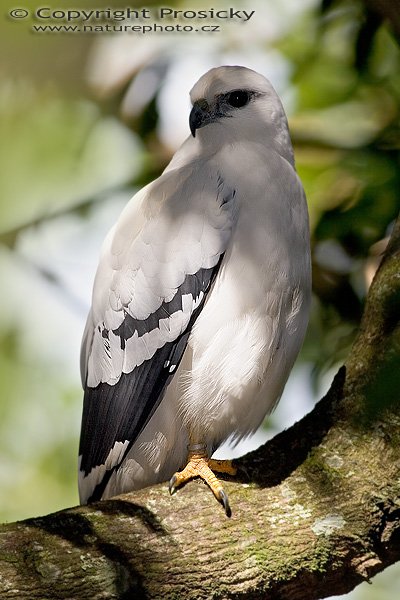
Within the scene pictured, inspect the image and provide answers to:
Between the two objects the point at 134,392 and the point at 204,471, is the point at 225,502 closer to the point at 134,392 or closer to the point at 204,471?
the point at 204,471

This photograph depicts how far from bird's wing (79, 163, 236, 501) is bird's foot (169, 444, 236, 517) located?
0.31m

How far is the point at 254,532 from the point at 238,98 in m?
2.48

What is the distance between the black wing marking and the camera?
3834 mm

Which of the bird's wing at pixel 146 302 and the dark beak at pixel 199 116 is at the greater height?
the dark beak at pixel 199 116

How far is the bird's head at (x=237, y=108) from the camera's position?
4.45 metres

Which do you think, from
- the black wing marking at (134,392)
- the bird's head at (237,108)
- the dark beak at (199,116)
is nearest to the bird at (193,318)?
the black wing marking at (134,392)

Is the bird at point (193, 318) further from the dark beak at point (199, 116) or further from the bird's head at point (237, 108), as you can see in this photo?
the dark beak at point (199, 116)

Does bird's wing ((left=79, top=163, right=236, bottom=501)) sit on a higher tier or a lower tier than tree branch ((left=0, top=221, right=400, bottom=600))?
higher

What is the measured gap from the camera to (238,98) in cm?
457

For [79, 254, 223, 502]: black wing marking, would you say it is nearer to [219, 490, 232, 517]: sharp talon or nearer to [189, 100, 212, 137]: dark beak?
[219, 490, 232, 517]: sharp talon

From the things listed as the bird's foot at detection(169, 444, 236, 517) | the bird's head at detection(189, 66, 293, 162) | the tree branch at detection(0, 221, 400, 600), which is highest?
the bird's head at detection(189, 66, 293, 162)

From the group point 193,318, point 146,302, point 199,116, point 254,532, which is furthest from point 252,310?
point 199,116

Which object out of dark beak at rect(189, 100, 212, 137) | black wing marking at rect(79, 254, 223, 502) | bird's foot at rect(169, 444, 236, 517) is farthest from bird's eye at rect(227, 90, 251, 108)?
bird's foot at rect(169, 444, 236, 517)

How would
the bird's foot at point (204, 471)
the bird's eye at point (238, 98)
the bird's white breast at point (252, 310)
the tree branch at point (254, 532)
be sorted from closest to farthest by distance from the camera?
1. the tree branch at point (254, 532)
2. the bird's foot at point (204, 471)
3. the bird's white breast at point (252, 310)
4. the bird's eye at point (238, 98)
